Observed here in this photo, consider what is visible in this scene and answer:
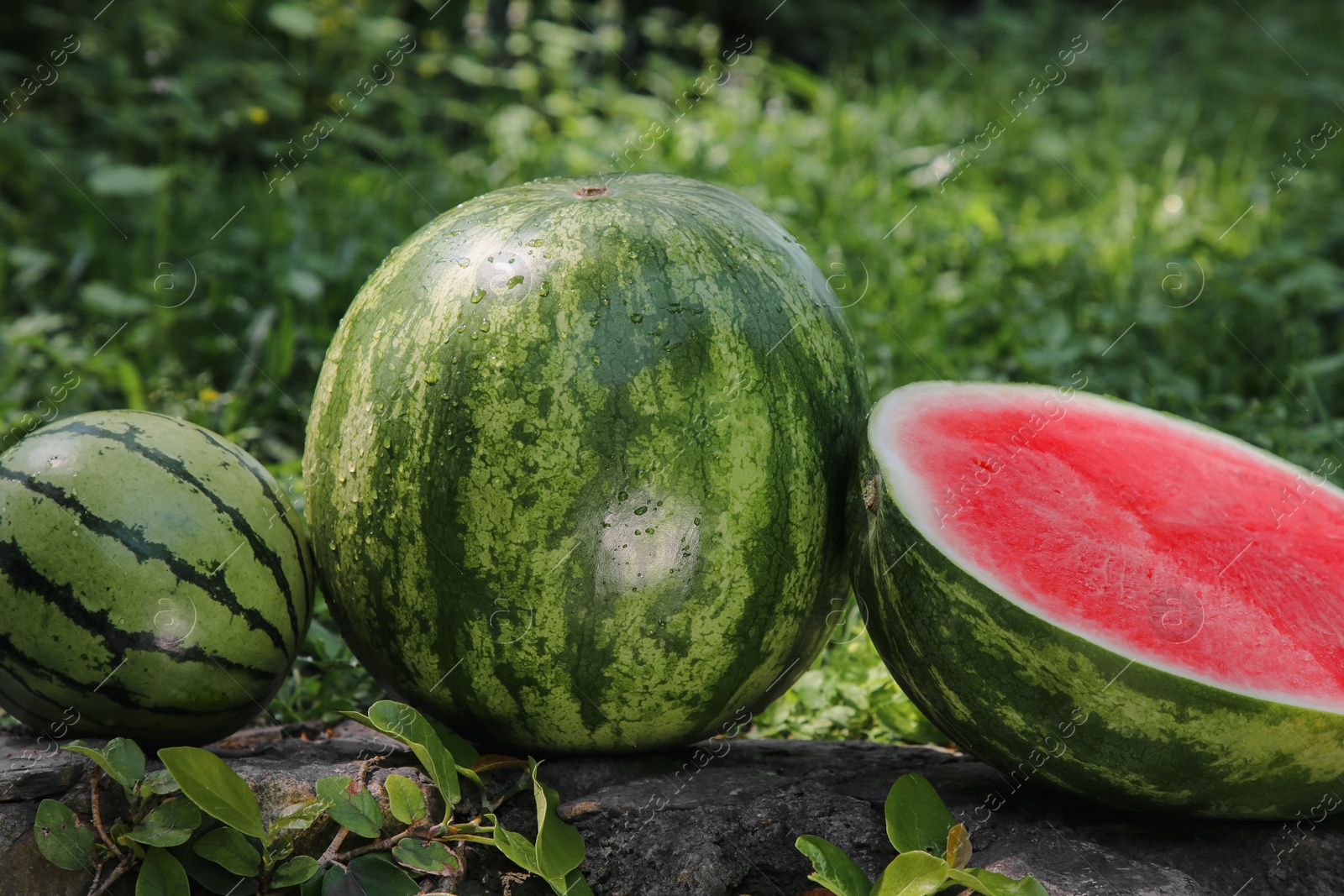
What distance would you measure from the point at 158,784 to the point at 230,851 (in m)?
0.15

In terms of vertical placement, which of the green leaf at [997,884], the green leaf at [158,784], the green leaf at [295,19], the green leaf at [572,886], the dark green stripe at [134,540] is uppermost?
the green leaf at [295,19]

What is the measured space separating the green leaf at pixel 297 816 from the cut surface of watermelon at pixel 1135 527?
0.99 meters

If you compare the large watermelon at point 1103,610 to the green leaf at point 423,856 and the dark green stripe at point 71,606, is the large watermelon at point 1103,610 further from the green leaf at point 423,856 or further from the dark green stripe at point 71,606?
the dark green stripe at point 71,606

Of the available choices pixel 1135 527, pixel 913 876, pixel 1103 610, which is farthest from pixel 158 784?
pixel 1135 527

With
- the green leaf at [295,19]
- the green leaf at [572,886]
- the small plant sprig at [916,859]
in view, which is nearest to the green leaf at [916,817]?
the small plant sprig at [916,859]

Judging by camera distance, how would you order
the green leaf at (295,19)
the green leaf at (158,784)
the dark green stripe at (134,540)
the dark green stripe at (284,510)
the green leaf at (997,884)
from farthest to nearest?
1. the green leaf at (295,19)
2. the dark green stripe at (284,510)
3. the dark green stripe at (134,540)
4. the green leaf at (158,784)
5. the green leaf at (997,884)

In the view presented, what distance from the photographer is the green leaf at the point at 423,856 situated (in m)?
1.73

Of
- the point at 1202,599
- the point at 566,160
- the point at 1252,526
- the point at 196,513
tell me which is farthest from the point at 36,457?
the point at 566,160

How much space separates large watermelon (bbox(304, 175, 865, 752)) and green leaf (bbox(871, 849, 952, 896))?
417mm

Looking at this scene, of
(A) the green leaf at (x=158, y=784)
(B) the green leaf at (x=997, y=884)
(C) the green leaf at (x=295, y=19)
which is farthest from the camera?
(C) the green leaf at (x=295, y=19)

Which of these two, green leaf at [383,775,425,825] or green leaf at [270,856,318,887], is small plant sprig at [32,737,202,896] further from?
green leaf at [383,775,425,825]

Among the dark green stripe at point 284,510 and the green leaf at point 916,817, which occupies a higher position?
the dark green stripe at point 284,510

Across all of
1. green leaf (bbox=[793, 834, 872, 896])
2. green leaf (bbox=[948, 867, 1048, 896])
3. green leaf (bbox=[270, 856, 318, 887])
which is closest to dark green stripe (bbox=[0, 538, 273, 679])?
green leaf (bbox=[270, 856, 318, 887])

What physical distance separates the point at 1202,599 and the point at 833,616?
0.62 meters
